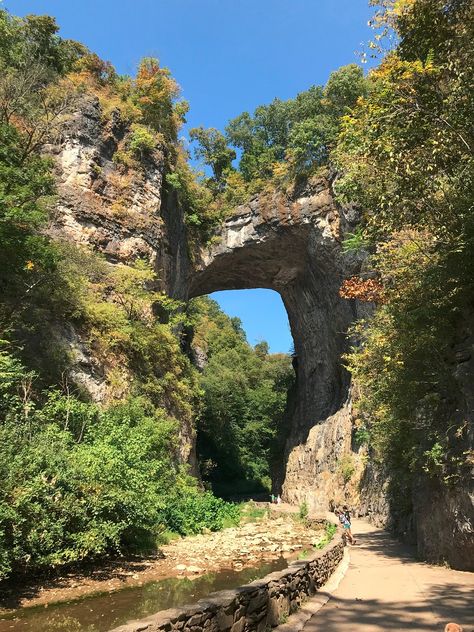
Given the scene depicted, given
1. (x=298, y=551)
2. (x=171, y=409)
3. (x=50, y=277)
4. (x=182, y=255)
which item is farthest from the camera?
(x=182, y=255)

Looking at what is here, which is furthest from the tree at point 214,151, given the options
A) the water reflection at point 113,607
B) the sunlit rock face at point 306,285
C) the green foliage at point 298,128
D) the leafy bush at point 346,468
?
the water reflection at point 113,607

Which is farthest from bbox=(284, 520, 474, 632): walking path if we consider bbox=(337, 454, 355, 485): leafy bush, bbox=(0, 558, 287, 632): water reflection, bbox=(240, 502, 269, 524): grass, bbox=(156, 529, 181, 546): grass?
bbox=(337, 454, 355, 485): leafy bush

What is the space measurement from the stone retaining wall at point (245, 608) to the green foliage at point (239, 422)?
100 feet

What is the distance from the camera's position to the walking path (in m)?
5.02

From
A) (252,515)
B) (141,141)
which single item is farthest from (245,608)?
(141,141)

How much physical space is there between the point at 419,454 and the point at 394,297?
13.4 feet

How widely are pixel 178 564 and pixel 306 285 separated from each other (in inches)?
862

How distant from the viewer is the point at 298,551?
41.1 feet

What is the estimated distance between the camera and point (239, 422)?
40.0 m

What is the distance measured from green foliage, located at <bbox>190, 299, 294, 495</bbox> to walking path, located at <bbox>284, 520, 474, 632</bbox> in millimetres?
28145

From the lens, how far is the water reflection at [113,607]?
616 cm

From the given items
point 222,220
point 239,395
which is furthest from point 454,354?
point 239,395

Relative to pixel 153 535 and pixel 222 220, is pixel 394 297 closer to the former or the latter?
pixel 153 535

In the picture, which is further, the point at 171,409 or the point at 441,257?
the point at 171,409
